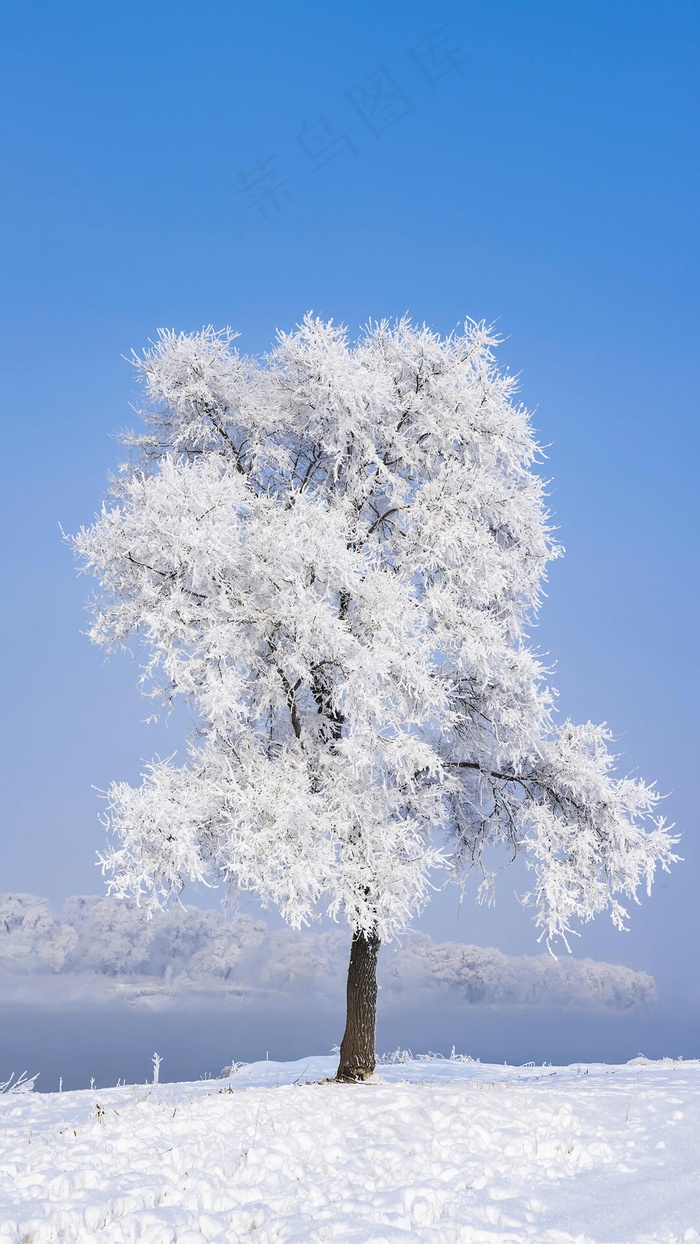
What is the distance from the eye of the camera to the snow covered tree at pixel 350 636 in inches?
428

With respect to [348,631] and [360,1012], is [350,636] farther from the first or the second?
[360,1012]

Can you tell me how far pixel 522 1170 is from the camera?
28.8 ft

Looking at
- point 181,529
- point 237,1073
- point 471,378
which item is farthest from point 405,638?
point 237,1073

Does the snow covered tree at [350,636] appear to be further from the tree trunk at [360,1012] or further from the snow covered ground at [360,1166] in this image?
the snow covered ground at [360,1166]

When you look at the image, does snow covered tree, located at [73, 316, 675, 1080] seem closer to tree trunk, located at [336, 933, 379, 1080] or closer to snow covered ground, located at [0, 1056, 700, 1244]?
tree trunk, located at [336, 933, 379, 1080]

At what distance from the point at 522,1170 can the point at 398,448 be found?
348 inches

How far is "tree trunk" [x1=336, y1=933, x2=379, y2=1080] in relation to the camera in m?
12.0

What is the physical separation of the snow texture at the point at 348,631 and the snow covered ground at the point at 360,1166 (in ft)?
6.69

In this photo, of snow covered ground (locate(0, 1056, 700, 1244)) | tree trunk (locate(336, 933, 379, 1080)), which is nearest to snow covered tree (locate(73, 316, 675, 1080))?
tree trunk (locate(336, 933, 379, 1080))

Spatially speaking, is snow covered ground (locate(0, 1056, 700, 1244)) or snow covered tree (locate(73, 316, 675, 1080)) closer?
snow covered ground (locate(0, 1056, 700, 1244))

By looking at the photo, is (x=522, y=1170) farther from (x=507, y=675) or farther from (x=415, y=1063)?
(x=415, y=1063)

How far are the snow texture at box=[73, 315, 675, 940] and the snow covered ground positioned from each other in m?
2.04

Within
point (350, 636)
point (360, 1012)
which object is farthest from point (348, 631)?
point (360, 1012)

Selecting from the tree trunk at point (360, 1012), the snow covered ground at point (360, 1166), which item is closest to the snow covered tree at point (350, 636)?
the tree trunk at point (360, 1012)
